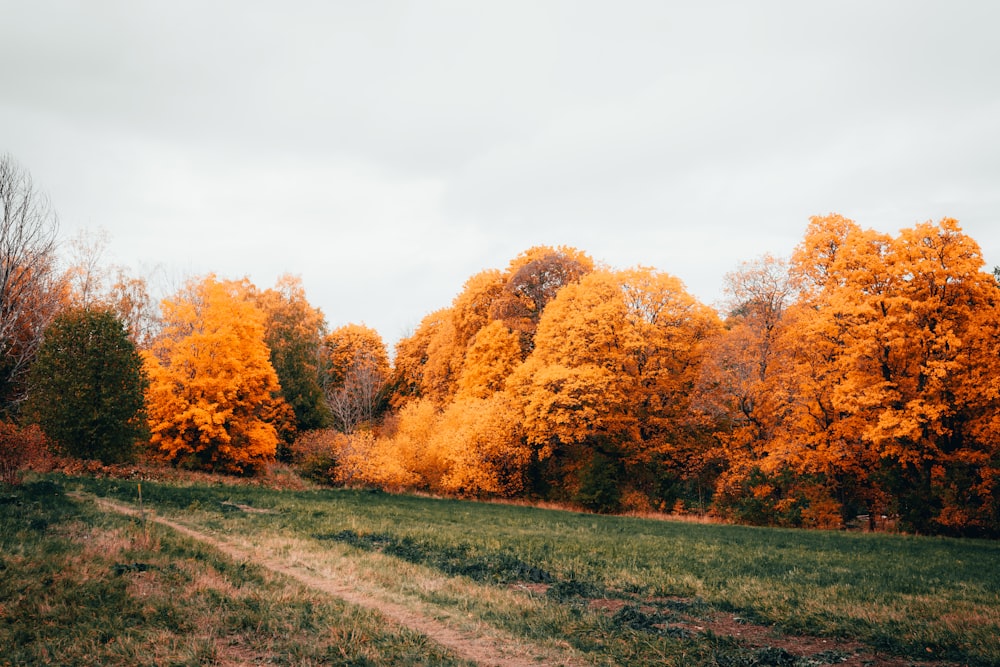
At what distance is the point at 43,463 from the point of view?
27.9 m

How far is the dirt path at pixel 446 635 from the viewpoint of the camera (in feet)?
27.8

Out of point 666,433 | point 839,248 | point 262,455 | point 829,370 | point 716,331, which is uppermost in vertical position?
point 839,248

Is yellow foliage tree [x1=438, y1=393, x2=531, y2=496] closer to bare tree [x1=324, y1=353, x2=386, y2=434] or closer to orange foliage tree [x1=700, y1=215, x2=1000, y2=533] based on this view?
bare tree [x1=324, y1=353, x2=386, y2=434]

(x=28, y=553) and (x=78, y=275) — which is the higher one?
(x=78, y=275)

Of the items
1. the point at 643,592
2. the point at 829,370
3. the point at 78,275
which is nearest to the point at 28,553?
the point at 643,592

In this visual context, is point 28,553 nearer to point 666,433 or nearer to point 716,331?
point 666,433

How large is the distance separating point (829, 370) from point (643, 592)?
69.3 feet

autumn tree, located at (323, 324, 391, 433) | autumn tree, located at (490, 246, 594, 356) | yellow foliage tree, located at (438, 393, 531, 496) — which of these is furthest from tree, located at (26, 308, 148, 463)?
autumn tree, located at (323, 324, 391, 433)

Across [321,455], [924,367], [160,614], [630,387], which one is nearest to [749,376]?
[630,387]

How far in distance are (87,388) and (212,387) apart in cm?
942

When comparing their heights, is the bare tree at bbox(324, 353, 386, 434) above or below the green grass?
above

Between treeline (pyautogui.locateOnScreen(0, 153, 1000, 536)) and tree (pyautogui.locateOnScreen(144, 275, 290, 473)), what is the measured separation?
0.15 meters

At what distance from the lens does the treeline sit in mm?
25438

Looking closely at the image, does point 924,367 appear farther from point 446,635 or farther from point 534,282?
point 534,282
